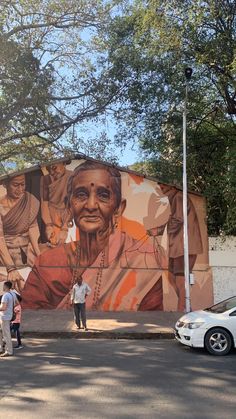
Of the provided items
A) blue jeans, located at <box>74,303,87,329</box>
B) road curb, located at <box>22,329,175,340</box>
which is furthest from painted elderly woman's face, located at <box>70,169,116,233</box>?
road curb, located at <box>22,329,175,340</box>

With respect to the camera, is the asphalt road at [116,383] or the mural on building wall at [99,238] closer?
the asphalt road at [116,383]

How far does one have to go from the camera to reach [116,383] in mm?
7930

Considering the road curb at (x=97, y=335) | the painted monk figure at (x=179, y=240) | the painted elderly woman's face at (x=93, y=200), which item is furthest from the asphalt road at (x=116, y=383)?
the painted elderly woman's face at (x=93, y=200)

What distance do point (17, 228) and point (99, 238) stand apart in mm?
2956

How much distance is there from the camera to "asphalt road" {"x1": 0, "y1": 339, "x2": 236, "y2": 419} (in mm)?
6430

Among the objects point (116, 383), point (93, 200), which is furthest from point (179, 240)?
point (116, 383)

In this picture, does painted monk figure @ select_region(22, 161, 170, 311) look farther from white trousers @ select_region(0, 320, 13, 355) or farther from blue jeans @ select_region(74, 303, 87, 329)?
white trousers @ select_region(0, 320, 13, 355)

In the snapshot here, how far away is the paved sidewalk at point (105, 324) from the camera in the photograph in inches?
538

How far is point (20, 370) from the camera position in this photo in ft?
29.5

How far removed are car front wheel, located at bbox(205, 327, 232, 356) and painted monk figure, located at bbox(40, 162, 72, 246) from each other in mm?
8299

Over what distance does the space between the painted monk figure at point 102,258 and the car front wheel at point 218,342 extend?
271 inches

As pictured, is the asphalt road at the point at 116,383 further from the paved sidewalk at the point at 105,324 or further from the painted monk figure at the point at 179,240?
the painted monk figure at the point at 179,240

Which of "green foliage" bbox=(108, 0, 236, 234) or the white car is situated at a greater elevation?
"green foliage" bbox=(108, 0, 236, 234)

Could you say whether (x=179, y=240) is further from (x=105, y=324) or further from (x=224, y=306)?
→ (x=224, y=306)
